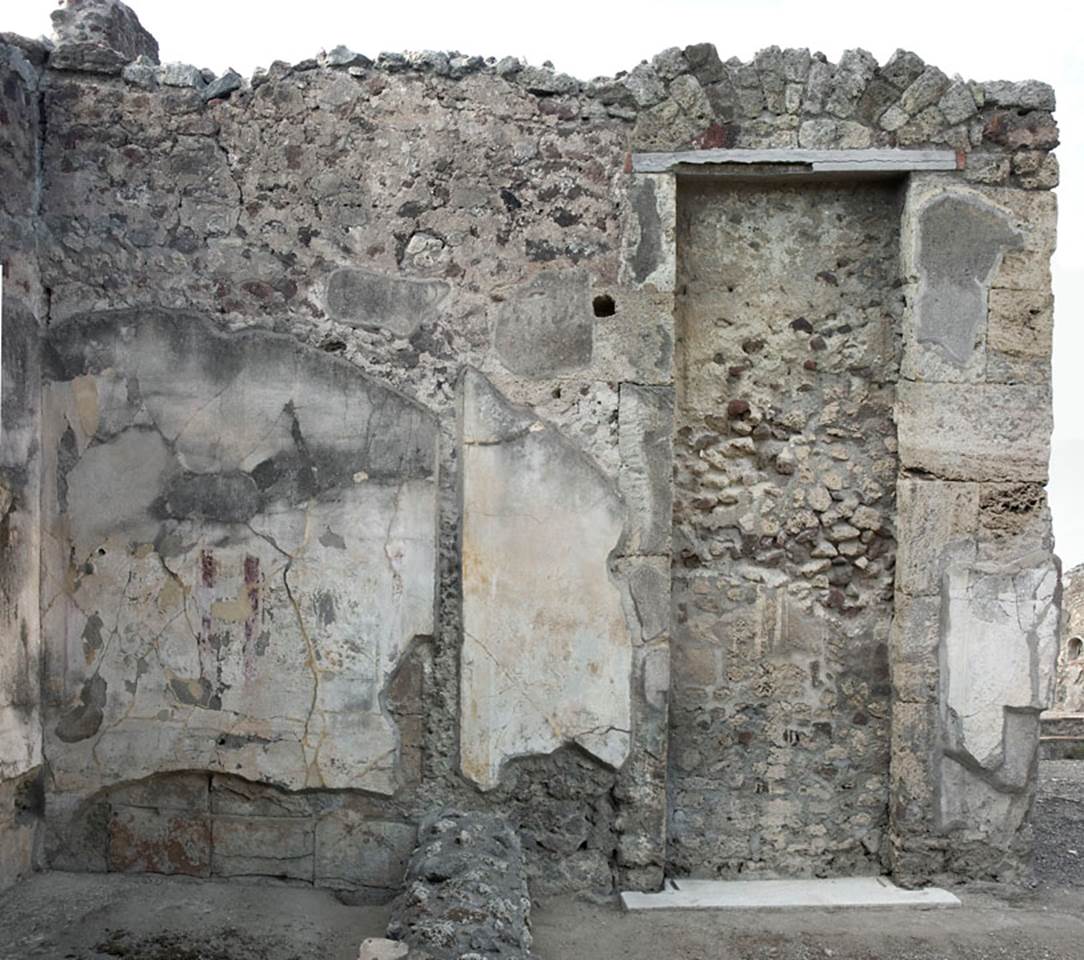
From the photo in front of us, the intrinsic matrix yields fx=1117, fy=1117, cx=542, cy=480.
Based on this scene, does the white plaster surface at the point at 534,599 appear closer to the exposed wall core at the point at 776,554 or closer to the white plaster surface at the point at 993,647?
the exposed wall core at the point at 776,554

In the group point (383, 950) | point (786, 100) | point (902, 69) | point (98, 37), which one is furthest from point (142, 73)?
point (383, 950)

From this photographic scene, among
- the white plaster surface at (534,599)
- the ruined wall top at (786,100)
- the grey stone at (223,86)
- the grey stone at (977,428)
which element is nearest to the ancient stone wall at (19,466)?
the ruined wall top at (786,100)

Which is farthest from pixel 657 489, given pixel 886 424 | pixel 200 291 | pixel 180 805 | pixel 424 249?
pixel 180 805

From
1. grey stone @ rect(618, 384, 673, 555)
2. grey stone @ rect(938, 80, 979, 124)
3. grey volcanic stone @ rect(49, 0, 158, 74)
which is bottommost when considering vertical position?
grey stone @ rect(618, 384, 673, 555)

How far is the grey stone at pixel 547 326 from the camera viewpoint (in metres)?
3.65

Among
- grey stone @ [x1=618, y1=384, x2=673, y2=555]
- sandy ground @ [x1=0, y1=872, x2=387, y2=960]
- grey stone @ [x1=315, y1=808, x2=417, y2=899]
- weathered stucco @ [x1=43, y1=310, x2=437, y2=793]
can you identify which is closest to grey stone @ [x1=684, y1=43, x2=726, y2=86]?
grey stone @ [x1=618, y1=384, x2=673, y2=555]

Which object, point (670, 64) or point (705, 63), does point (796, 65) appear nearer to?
point (705, 63)

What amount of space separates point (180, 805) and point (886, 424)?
2.72 m

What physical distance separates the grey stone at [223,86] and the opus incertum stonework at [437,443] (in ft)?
0.09

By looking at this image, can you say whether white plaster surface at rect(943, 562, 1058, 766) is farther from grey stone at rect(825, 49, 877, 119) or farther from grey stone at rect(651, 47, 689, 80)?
grey stone at rect(651, 47, 689, 80)

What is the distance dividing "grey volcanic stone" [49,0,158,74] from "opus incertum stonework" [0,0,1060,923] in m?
0.02

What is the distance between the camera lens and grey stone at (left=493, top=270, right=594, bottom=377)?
3652 mm

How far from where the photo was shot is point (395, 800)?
3.70m

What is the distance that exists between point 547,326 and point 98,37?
202cm
